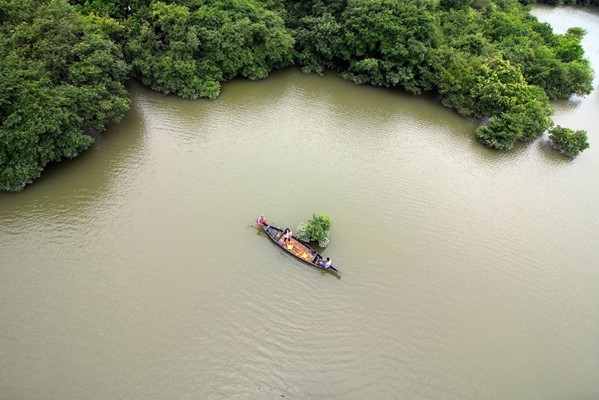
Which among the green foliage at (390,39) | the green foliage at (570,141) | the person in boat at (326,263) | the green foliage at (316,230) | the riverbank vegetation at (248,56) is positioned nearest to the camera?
the person in boat at (326,263)

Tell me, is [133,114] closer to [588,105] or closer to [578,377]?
[578,377]

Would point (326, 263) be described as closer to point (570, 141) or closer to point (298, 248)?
point (298, 248)

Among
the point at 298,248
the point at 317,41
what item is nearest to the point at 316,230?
the point at 298,248

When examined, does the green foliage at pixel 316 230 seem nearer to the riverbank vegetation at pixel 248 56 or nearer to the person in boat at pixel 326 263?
the person in boat at pixel 326 263

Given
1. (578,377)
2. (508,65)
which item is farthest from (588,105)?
(578,377)

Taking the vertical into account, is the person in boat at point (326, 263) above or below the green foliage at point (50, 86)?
below

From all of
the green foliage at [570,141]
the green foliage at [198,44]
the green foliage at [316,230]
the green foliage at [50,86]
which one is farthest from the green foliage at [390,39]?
the green foliage at [50,86]

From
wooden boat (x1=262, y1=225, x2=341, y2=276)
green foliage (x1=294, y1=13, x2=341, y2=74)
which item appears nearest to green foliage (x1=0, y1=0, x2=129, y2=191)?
wooden boat (x1=262, y1=225, x2=341, y2=276)
